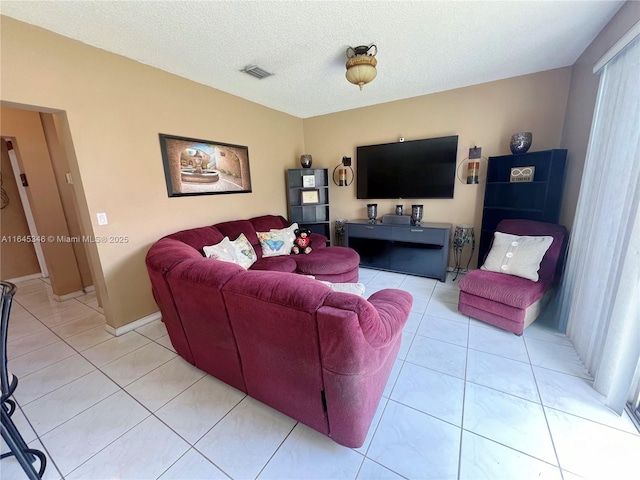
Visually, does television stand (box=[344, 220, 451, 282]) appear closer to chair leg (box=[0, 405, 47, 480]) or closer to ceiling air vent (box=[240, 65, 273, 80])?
ceiling air vent (box=[240, 65, 273, 80])

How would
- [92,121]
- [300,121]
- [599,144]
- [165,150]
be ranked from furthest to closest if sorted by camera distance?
[300,121] < [165,150] < [92,121] < [599,144]

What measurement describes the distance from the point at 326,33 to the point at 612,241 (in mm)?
2442

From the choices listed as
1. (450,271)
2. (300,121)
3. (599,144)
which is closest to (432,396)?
(599,144)

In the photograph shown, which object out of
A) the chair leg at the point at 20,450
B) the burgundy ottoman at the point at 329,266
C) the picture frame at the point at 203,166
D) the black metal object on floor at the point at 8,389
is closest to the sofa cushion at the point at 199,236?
the picture frame at the point at 203,166

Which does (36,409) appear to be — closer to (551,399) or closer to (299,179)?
(551,399)

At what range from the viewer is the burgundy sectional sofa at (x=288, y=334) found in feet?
3.32

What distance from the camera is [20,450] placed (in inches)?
42.3

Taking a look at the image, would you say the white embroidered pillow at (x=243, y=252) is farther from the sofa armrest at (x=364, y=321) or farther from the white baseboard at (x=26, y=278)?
the white baseboard at (x=26, y=278)

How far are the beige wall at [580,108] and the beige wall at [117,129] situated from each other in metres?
3.59

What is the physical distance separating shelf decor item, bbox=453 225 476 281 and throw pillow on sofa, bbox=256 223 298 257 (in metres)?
2.17

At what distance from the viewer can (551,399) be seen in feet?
4.98

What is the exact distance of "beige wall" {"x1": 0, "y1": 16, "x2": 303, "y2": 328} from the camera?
5.86 feet

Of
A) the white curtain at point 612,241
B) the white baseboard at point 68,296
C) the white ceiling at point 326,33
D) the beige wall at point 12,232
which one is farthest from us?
the beige wall at point 12,232

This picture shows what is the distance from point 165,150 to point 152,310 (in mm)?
1669
